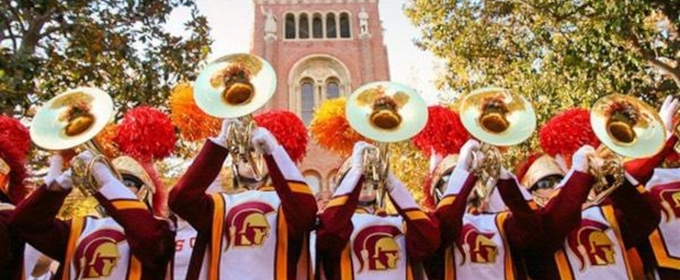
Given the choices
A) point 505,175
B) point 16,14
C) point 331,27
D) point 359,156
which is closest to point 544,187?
point 505,175

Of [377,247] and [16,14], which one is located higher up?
[16,14]

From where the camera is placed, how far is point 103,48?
309 inches

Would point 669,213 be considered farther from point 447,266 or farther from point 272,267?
point 272,267

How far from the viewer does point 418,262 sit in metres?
3.96

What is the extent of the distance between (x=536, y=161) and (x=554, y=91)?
13.8ft

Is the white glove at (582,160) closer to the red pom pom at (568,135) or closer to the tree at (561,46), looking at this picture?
the red pom pom at (568,135)

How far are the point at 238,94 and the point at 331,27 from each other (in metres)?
26.5

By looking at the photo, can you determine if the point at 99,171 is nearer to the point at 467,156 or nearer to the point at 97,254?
the point at 97,254

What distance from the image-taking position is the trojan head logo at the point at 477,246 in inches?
156

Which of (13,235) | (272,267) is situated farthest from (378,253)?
(13,235)

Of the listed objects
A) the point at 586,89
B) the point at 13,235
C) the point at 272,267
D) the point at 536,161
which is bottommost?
the point at 272,267

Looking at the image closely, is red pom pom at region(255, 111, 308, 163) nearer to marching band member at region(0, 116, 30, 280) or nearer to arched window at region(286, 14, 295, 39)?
marching band member at region(0, 116, 30, 280)

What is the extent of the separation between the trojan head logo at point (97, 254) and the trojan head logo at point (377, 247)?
147 cm

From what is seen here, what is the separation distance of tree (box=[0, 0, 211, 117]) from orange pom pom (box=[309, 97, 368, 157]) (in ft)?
12.5
